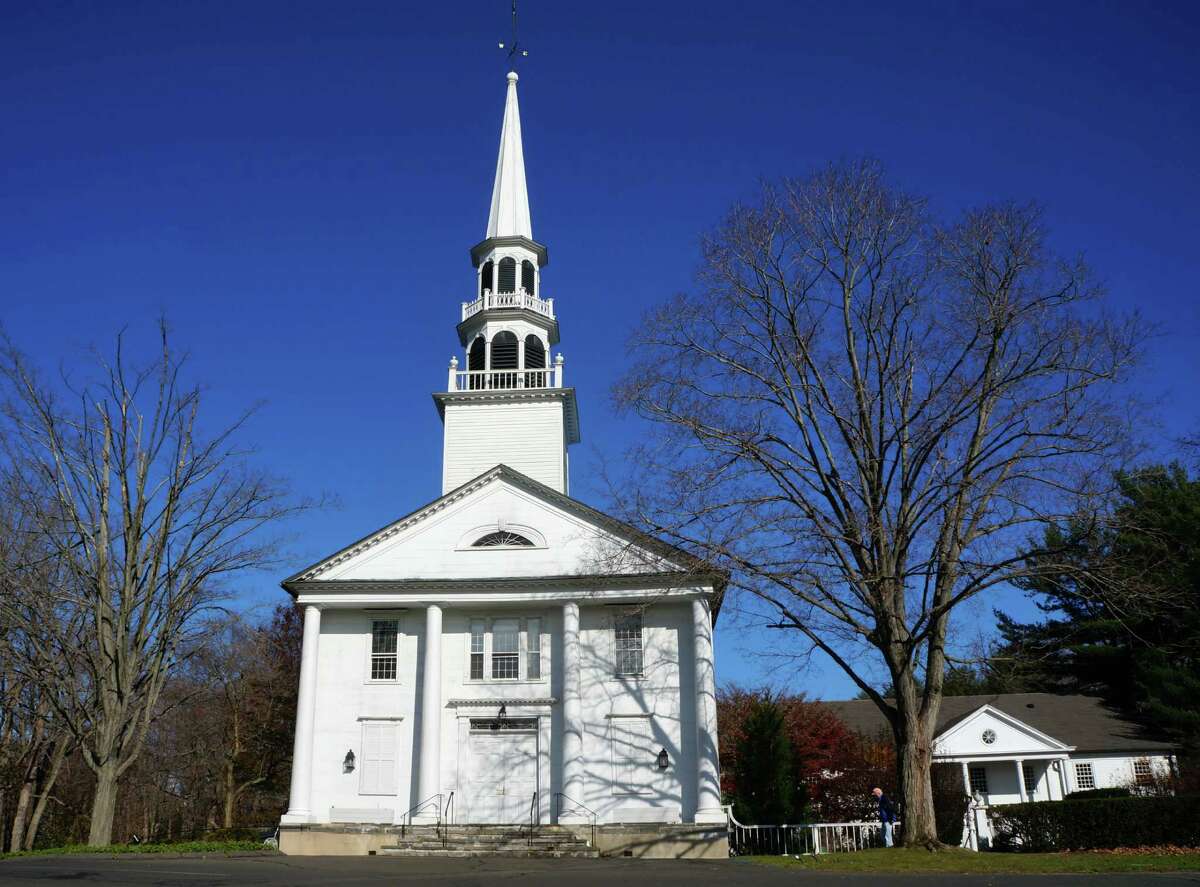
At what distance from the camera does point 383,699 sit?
26953 mm

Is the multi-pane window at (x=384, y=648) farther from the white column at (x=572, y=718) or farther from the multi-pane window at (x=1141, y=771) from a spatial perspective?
the multi-pane window at (x=1141, y=771)

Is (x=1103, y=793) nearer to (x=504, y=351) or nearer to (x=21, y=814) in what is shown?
(x=504, y=351)

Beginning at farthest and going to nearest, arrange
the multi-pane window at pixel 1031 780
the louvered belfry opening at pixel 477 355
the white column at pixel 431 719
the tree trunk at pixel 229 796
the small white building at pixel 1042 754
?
the multi-pane window at pixel 1031 780
the small white building at pixel 1042 754
the louvered belfry opening at pixel 477 355
the tree trunk at pixel 229 796
the white column at pixel 431 719

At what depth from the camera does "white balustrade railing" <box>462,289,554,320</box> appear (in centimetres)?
3547

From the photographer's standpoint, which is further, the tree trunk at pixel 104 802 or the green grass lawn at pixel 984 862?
the tree trunk at pixel 104 802

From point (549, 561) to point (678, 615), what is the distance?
3940 mm

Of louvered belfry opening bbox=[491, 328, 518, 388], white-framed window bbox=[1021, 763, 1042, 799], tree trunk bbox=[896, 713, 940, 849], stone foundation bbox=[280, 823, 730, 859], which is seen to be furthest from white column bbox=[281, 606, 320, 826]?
white-framed window bbox=[1021, 763, 1042, 799]

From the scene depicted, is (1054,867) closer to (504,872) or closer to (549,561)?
(504,872)

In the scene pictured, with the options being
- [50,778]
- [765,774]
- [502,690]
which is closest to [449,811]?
[502,690]

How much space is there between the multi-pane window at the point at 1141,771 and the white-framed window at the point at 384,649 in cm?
2977

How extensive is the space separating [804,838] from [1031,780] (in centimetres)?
2272


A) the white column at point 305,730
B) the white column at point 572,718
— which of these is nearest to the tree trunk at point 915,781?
the white column at point 572,718

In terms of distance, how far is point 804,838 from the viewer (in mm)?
23172

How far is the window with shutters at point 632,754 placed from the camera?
2561 cm
